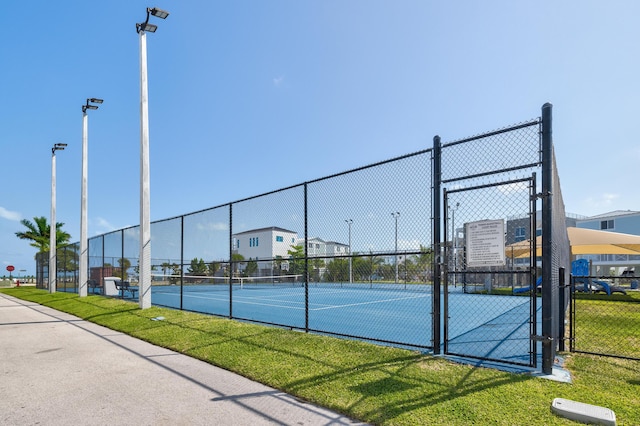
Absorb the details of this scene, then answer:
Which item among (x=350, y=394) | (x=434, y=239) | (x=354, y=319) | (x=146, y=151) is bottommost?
(x=354, y=319)

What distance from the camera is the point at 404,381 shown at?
483 centimetres

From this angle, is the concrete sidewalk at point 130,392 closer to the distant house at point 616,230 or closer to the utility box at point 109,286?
the utility box at point 109,286

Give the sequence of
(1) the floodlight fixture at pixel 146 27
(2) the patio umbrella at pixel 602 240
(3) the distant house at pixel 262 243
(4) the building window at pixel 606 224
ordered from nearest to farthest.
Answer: (1) the floodlight fixture at pixel 146 27 → (2) the patio umbrella at pixel 602 240 → (3) the distant house at pixel 262 243 → (4) the building window at pixel 606 224

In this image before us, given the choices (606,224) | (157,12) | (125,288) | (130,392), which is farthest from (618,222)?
(130,392)

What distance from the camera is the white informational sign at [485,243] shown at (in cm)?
542

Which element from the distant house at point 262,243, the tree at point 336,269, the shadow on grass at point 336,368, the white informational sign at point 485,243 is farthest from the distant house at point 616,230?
the shadow on grass at point 336,368

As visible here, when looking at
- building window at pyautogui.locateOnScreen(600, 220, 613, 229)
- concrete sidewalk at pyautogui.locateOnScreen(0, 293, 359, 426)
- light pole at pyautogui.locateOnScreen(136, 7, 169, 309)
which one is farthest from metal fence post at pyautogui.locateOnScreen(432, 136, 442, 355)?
building window at pyautogui.locateOnScreen(600, 220, 613, 229)

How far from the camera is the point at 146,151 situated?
13.2m

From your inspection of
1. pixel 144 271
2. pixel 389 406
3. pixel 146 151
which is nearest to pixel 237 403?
pixel 389 406

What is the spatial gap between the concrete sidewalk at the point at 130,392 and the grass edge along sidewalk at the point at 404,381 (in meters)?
0.35

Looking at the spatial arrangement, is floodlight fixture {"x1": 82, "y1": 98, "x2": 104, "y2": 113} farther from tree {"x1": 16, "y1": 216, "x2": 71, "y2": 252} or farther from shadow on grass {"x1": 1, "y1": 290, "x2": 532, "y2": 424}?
tree {"x1": 16, "y1": 216, "x2": 71, "y2": 252}

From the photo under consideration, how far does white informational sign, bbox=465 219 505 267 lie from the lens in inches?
213

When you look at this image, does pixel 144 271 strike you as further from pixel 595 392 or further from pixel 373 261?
pixel 595 392

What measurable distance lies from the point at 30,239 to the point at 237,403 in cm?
4802
